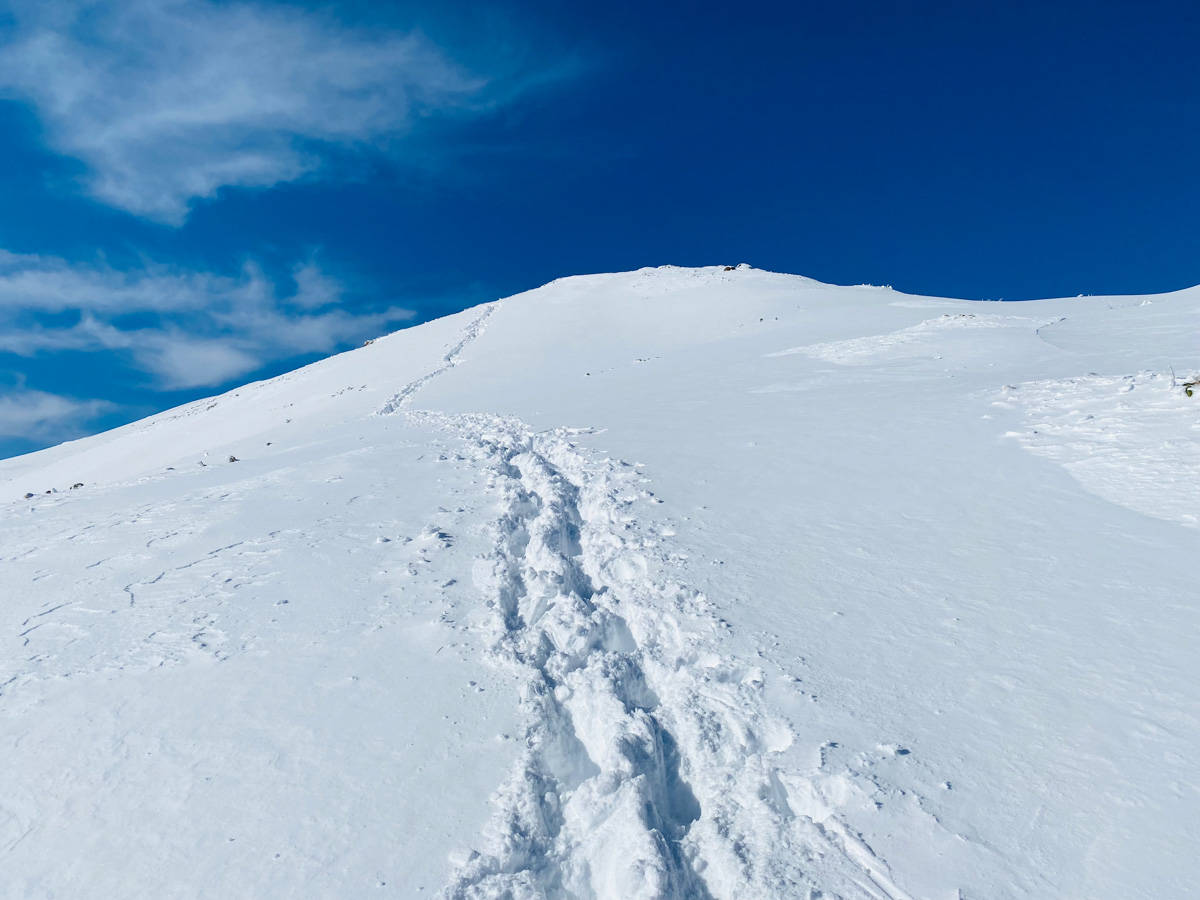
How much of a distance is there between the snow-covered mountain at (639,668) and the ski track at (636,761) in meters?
0.02

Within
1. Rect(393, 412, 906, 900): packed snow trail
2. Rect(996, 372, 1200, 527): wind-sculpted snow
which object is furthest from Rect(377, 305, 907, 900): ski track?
Rect(996, 372, 1200, 527): wind-sculpted snow

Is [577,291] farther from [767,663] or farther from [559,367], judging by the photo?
[767,663]

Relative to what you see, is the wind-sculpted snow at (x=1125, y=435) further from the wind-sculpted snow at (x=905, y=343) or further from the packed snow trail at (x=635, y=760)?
the wind-sculpted snow at (x=905, y=343)

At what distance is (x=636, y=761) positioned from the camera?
173 inches

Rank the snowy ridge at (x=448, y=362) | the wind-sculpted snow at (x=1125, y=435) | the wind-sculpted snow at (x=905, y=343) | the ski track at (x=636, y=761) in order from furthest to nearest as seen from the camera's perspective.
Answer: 1. the snowy ridge at (x=448, y=362)
2. the wind-sculpted snow at (x=905, y=343)
3. the wind-sculpted snow at (x=1125, y=435)
4. the ski track at (x=636, y=761)

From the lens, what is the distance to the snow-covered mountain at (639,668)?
3.72 metres

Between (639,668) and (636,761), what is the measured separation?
100 cm

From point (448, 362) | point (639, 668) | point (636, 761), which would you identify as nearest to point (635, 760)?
point (636, 761)

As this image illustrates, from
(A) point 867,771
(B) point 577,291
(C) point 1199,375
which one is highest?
(B) point 577,291

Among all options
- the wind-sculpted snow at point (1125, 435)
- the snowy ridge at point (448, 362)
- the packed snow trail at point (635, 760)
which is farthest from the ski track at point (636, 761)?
the snowy ridge at point (448, 362)

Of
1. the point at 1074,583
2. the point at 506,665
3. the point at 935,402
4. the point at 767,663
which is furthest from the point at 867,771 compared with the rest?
the point at 935,402

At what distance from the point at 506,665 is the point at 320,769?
5.04 ft

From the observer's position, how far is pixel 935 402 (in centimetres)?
1188

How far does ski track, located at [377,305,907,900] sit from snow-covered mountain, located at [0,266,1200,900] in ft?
0.07
